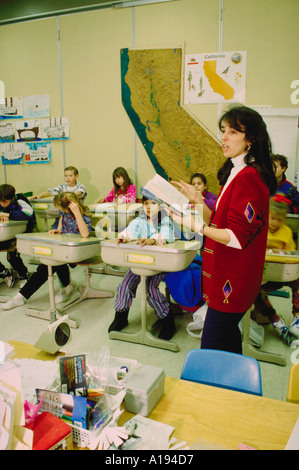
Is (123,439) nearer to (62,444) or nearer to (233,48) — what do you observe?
(62,444)

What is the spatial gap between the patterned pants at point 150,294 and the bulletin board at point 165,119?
244 centimetres

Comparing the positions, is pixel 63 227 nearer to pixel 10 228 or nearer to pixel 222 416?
pixel 10 228

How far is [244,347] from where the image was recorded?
241cm

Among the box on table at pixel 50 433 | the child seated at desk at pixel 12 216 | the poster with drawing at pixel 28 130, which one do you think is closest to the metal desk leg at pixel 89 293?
the child seated at desk at pixel 12 216

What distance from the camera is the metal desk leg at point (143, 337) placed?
98.9 inches

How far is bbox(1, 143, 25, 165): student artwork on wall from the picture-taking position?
227 inches

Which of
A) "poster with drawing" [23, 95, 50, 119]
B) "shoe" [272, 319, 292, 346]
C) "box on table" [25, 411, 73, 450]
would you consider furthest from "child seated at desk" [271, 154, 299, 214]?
"poster with drawing" [23, 95, 50, 119]

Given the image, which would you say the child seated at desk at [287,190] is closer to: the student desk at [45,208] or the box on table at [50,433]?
the student desk at [45,208]

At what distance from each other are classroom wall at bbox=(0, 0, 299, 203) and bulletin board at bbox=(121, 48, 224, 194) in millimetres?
128

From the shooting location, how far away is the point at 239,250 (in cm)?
142

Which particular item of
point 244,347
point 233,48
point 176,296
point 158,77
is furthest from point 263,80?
point 244,347

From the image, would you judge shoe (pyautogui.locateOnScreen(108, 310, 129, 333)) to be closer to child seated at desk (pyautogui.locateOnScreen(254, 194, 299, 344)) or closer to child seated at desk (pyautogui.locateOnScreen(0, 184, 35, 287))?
child seated at desk (pyautogui.locateOnScreen(254, 194, 299, 344))

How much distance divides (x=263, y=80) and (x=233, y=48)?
0.59 meters
